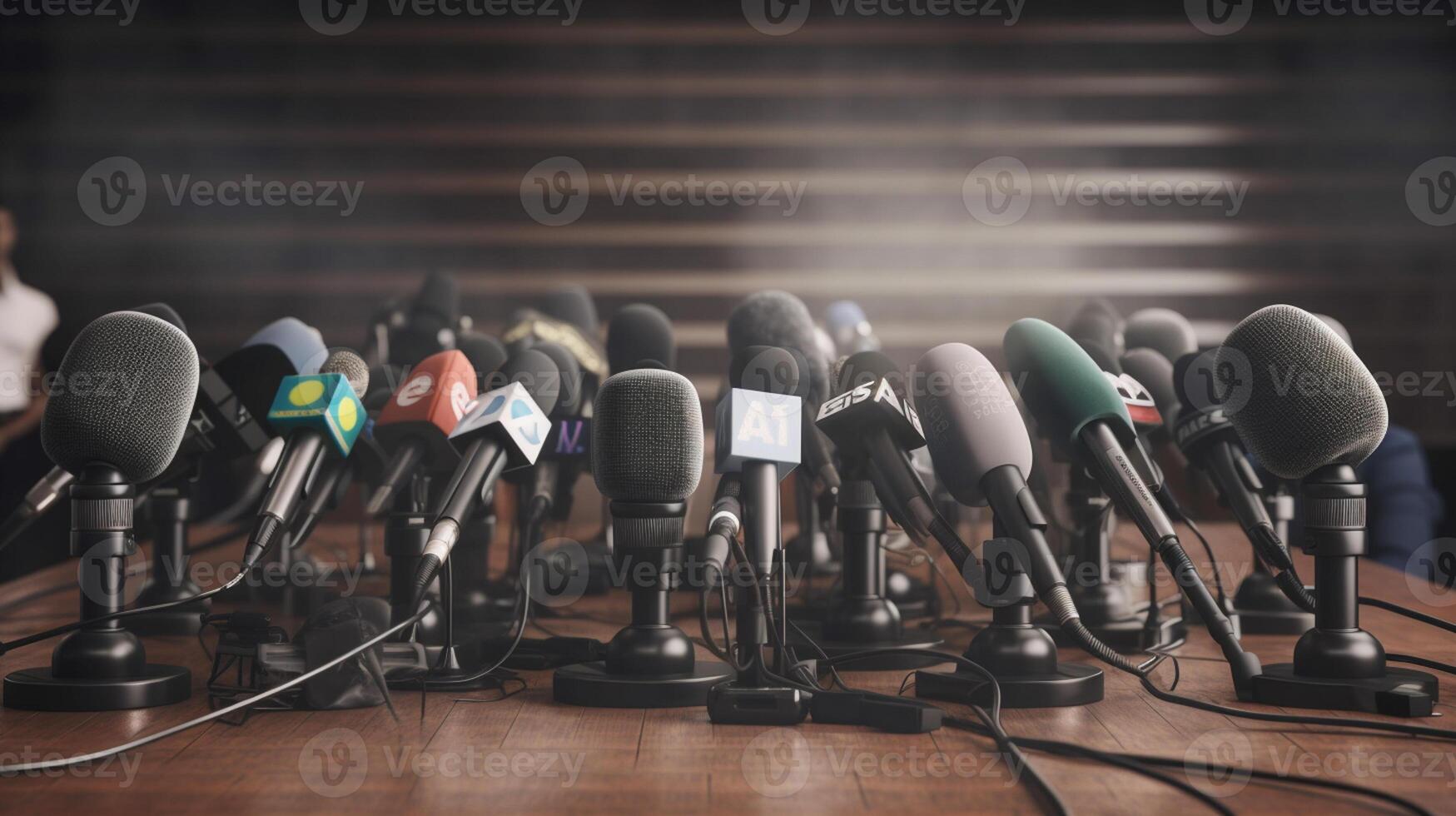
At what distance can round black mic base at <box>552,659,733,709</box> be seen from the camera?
3.60 ft

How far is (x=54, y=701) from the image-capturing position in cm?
107

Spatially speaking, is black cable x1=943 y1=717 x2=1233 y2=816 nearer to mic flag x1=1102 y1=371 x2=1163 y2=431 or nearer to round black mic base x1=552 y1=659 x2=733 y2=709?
round black mic base x1=552 y1=659 x2=733 y2=709

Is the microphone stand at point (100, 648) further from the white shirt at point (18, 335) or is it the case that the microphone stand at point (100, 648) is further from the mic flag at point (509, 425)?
the white shirt at point (18, 335)

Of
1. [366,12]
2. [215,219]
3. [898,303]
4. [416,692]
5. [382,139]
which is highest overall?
[366,12]

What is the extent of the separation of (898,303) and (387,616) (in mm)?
3178

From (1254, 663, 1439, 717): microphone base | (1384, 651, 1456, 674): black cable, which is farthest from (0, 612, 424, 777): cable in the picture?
(1384, 651, 1456, 674): black cable

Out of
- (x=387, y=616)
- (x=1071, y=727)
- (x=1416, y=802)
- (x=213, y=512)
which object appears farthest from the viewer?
(x=213, y=512)

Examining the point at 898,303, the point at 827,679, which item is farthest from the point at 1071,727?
the point at 898,303

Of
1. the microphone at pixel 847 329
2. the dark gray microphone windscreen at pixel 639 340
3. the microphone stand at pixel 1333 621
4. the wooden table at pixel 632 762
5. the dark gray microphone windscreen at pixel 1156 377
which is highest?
the microphone at pixel 847 329

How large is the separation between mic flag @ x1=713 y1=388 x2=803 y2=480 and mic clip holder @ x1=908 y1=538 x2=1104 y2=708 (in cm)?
22

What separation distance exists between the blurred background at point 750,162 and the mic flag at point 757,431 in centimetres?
294

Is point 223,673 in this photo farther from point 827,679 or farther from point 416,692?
point 827,679

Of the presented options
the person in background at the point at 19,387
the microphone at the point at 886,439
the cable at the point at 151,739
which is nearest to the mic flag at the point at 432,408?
the cable at the point at 151,739

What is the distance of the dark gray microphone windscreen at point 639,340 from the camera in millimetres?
1624
